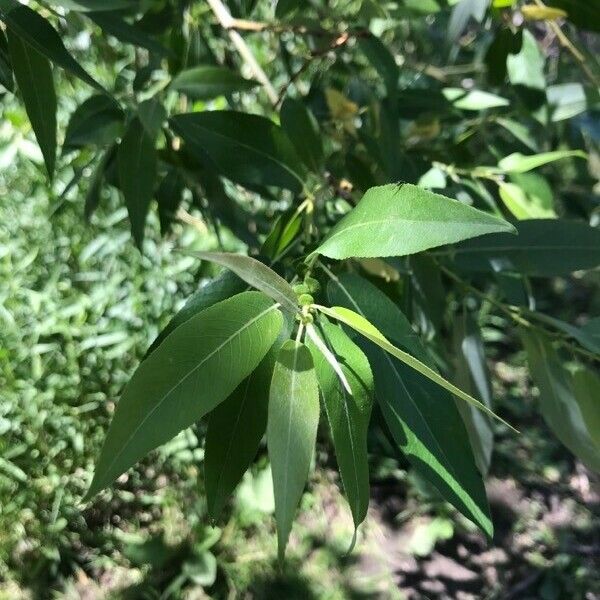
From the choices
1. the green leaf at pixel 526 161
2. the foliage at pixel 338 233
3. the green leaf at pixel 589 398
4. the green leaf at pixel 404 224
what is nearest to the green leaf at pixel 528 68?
the foliage at pixel 338 233

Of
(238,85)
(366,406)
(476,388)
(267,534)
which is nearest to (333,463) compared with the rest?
(267,534)

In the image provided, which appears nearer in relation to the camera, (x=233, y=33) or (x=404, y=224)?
(x=404, y=224)

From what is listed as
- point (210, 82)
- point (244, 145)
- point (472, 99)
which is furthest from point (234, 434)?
point (472, 99)

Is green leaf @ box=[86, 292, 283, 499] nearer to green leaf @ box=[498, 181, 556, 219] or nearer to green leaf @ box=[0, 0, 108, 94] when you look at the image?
green leaf @ box=[0, 0, 108, 94]

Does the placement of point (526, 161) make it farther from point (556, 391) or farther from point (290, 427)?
point (290, 427)

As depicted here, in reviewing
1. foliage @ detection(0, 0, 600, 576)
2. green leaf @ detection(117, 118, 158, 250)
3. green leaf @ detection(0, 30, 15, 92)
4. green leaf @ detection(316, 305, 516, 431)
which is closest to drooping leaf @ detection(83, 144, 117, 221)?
foliage @ detection(0, 0, 600, 576)

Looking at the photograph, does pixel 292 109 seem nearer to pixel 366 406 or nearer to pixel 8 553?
pixel 366 406

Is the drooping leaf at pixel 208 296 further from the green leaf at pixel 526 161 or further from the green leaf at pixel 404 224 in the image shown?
the green leaf at pixel 526 161

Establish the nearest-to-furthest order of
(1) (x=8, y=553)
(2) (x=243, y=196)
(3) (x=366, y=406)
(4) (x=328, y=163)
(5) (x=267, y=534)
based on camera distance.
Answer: (3) (x=366, y=406)
(4) (x=328, y=163)
(1) (x=8, y=553)
(5) (x=267, y=534)
(2) (x=243, y=196)
